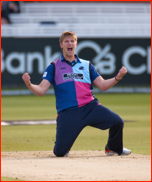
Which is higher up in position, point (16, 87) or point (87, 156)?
point (87, 156)

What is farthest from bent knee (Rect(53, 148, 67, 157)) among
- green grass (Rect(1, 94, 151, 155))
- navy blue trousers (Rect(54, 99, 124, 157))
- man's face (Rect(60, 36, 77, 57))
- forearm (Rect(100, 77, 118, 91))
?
man's face (Rect(60, 36, 77, 57))

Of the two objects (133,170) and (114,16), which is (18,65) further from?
(133,170)

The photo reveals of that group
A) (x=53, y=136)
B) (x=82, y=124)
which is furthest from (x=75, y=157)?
(x=53, y=136)

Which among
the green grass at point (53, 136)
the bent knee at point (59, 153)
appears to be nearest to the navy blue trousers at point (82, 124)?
the bent knee at point (59, 153)

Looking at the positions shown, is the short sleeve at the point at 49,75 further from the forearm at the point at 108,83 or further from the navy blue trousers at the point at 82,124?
the forearm at the point at 108,83

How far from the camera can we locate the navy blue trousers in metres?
6.54

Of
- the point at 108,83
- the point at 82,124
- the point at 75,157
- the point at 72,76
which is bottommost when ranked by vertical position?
the point at 75,157

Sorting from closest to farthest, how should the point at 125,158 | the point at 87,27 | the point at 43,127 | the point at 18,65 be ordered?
the point at 125,158
the point at 43,127
the point at 18,65
the point at 87,27

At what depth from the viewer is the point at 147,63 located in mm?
23625

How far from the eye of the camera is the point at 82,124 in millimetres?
6551

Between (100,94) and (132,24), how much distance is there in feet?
18.9

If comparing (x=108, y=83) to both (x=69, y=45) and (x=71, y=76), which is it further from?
(x=69, y=45)

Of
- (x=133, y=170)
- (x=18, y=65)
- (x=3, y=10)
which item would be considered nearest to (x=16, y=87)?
(x=18, y=65)

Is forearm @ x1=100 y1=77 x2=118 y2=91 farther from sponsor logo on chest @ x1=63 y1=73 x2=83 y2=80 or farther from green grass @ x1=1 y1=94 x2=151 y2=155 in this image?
green grass @ x1=1 y1=94 x2=151 y2=155
